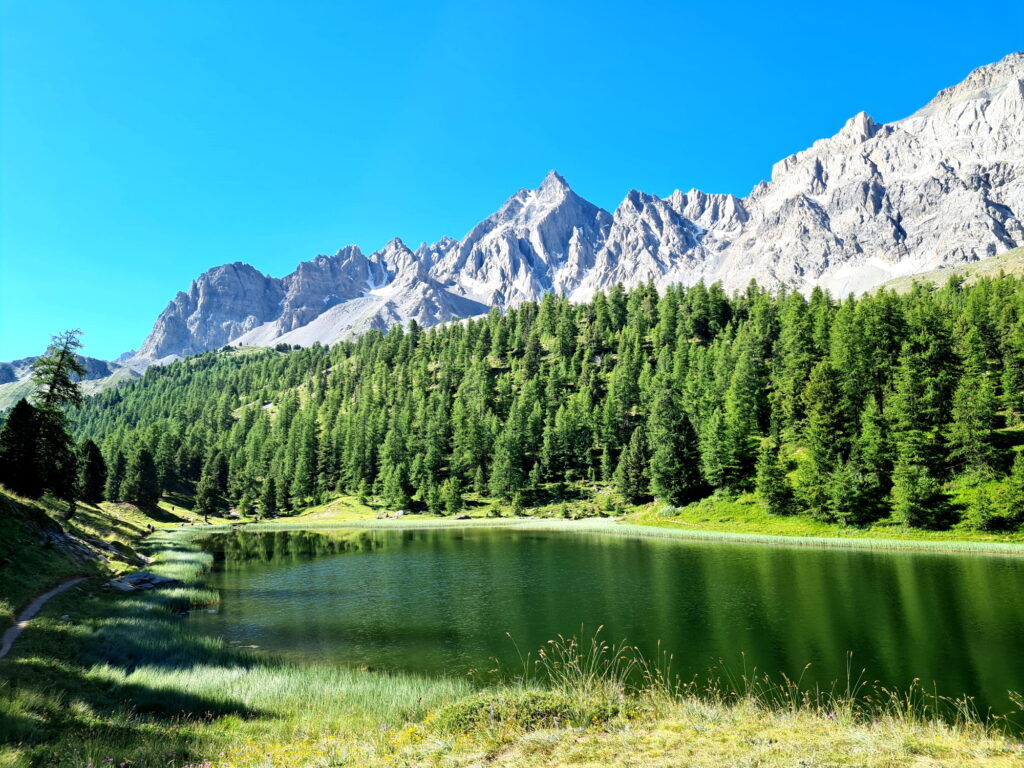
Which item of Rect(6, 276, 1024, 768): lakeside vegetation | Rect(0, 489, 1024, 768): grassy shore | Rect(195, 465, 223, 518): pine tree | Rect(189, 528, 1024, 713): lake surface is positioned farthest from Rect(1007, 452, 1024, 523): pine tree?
Rect(195, 465, 223, 518): pine tree

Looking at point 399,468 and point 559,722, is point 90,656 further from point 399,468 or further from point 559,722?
point 399,468

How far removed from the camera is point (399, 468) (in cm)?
14600

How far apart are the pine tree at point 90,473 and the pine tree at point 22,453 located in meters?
60.4

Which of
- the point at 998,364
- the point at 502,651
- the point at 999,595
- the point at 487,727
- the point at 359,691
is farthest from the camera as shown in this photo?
the point at 998,364

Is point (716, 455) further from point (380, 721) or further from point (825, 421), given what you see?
point (380, 721)

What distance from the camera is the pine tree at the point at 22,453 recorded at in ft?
183

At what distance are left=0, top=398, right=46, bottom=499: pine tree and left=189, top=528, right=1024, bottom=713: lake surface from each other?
69.1ft

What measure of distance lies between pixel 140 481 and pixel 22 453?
83.3m

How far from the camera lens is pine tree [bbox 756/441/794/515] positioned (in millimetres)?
88000

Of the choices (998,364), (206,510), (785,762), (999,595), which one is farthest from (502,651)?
(206,510)

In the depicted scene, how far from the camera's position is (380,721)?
1848 cm

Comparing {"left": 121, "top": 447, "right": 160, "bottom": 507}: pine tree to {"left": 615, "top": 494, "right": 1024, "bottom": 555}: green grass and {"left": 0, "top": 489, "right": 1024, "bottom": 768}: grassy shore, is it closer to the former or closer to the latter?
{"left": 615, "top": 494, "right": 1024, "bottom": 555}: green grass

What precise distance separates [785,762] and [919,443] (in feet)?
289

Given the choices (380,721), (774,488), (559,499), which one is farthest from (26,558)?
(559,499)
